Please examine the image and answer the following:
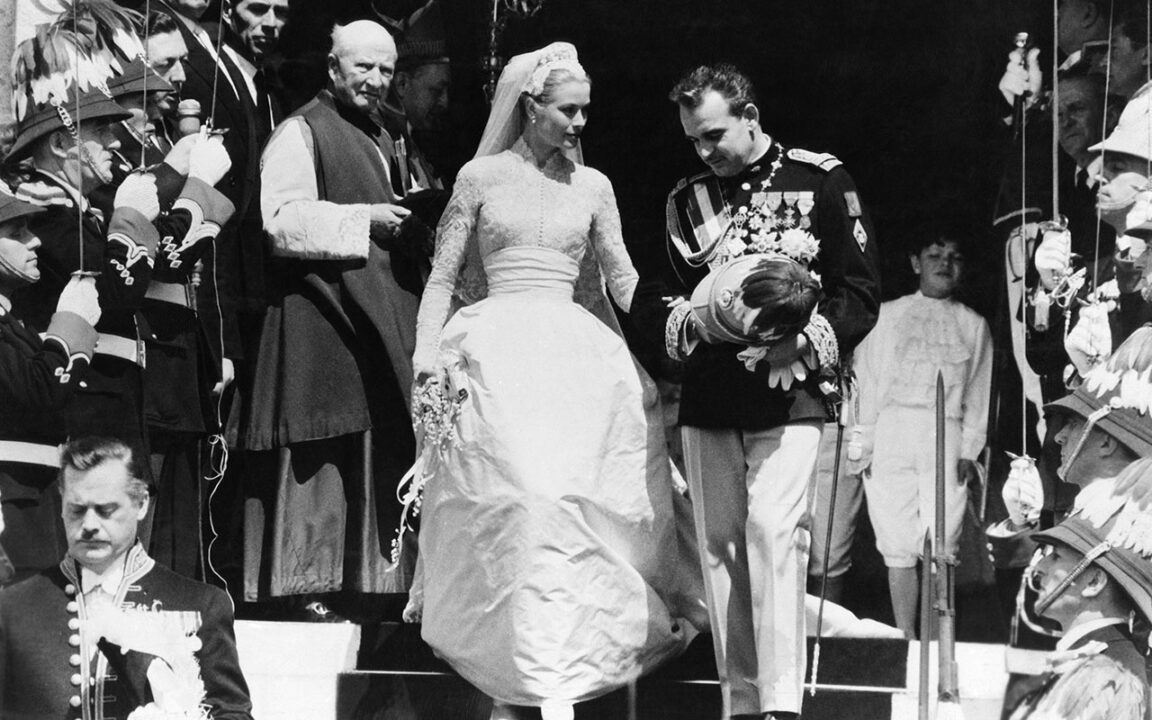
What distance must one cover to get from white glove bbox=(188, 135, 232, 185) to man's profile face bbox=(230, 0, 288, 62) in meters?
0.50

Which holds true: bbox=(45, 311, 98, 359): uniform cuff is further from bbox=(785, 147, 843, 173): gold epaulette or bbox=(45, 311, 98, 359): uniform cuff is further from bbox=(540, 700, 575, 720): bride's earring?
bbox=(785, 147, 843, 173): gold epaulette

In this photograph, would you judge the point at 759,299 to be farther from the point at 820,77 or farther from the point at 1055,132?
the point at 1055,132

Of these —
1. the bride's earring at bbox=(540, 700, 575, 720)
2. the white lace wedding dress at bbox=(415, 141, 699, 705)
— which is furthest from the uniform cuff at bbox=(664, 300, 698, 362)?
the bride's earring at bbox=(540, 700, 575, 720)

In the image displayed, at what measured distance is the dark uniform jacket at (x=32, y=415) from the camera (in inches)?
302

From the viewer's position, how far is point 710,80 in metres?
7.61

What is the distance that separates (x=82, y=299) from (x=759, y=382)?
93.2 inches

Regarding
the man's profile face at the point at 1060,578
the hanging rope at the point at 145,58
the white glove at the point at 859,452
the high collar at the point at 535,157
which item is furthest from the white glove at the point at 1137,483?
the hanging rope at the point at 145,58

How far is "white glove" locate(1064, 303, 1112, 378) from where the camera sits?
8148 millimetres

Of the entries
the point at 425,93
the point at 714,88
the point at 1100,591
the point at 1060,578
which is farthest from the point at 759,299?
the point at 425,93

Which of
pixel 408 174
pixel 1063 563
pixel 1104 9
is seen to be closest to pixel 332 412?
pixel 408 174

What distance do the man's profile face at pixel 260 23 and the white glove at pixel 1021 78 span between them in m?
2.80

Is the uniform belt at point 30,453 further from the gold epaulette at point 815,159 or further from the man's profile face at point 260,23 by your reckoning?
the gold epaulette at point 815,159

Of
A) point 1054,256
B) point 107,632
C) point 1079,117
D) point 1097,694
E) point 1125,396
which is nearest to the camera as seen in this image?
point 1097,694

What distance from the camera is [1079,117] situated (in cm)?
854
